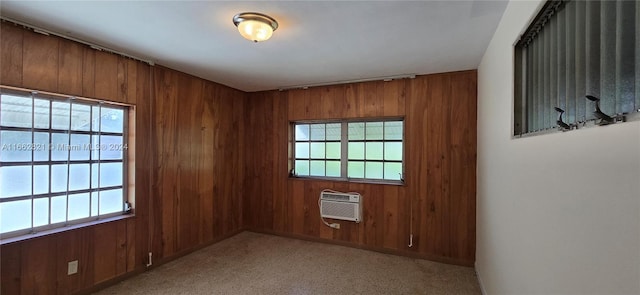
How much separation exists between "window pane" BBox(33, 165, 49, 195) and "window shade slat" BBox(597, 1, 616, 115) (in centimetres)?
366

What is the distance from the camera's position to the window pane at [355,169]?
3.91 metres

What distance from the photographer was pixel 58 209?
2414 mm

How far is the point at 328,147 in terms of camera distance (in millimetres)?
4152

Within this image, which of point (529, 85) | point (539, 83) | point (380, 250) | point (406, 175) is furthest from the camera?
point (380, 250)

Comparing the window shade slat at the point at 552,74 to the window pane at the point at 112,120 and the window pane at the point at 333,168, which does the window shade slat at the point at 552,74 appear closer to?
the window pane at the point at 333,168

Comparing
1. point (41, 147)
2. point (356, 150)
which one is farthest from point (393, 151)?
point (41, 147)

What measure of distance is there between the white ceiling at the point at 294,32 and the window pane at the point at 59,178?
1.18 metres

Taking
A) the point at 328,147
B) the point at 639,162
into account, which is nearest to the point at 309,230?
the point at 328,147

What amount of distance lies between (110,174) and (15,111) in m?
0.91

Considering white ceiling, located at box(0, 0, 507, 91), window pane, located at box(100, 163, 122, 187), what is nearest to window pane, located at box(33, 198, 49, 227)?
window pane, located at box(100, 163, 122, 187)

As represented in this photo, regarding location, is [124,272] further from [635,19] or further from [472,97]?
[472,97]

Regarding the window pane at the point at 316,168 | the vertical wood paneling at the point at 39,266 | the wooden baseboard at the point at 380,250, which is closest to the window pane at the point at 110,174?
the vertical wood paneling at the point at 39,266

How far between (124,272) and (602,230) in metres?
3.73

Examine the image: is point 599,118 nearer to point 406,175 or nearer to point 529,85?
point 529,85
